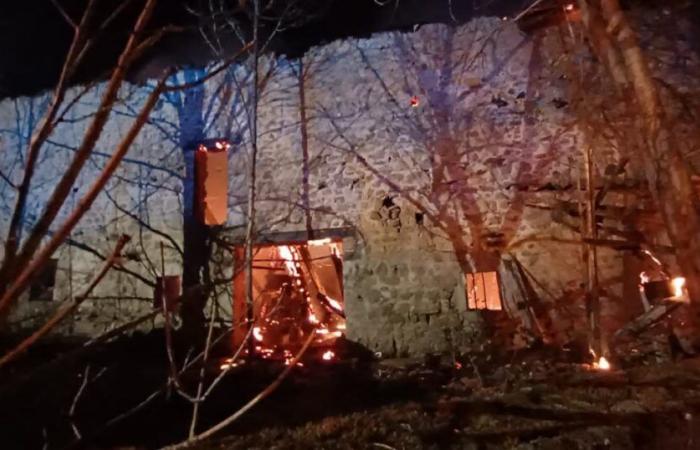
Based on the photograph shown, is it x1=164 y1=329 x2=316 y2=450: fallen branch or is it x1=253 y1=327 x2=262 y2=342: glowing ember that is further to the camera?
x1=253 y1=327 x2=262 y2=342: glowing ember

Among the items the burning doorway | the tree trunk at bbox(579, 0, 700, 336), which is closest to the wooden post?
the tree trunk at bbox(579, 0, 700, 336)

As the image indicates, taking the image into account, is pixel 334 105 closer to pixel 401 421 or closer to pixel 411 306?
pixel 411 306

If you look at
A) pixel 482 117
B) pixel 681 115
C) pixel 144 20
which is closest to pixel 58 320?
pixel 144 20

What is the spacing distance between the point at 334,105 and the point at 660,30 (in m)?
4.98

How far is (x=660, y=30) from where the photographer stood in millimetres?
8578

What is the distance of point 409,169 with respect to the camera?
9266 mm

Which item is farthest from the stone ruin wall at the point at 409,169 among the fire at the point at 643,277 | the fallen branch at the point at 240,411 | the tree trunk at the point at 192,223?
the fallen branch at the point at 240,411

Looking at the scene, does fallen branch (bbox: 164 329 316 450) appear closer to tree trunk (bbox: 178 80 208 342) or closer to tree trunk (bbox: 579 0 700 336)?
tree trunk (bbox: 579 0 700 336)

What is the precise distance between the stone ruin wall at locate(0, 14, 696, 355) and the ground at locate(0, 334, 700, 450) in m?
1.12

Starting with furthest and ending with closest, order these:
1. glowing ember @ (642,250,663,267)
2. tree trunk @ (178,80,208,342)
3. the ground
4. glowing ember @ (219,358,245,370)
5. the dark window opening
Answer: the dark window opening, tree trunk @ (178,80,208,342), glowing ember @ (642,250,663,267), the ground, glowing ember @ (219,358,245,370)

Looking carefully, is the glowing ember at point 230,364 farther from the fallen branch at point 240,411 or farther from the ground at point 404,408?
the fallen branch at point 240,411

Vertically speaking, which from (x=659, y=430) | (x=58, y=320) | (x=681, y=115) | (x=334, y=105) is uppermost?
(x=334, y=105)

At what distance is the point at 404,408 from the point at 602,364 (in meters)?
2.67

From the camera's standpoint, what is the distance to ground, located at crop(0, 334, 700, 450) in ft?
15.7
